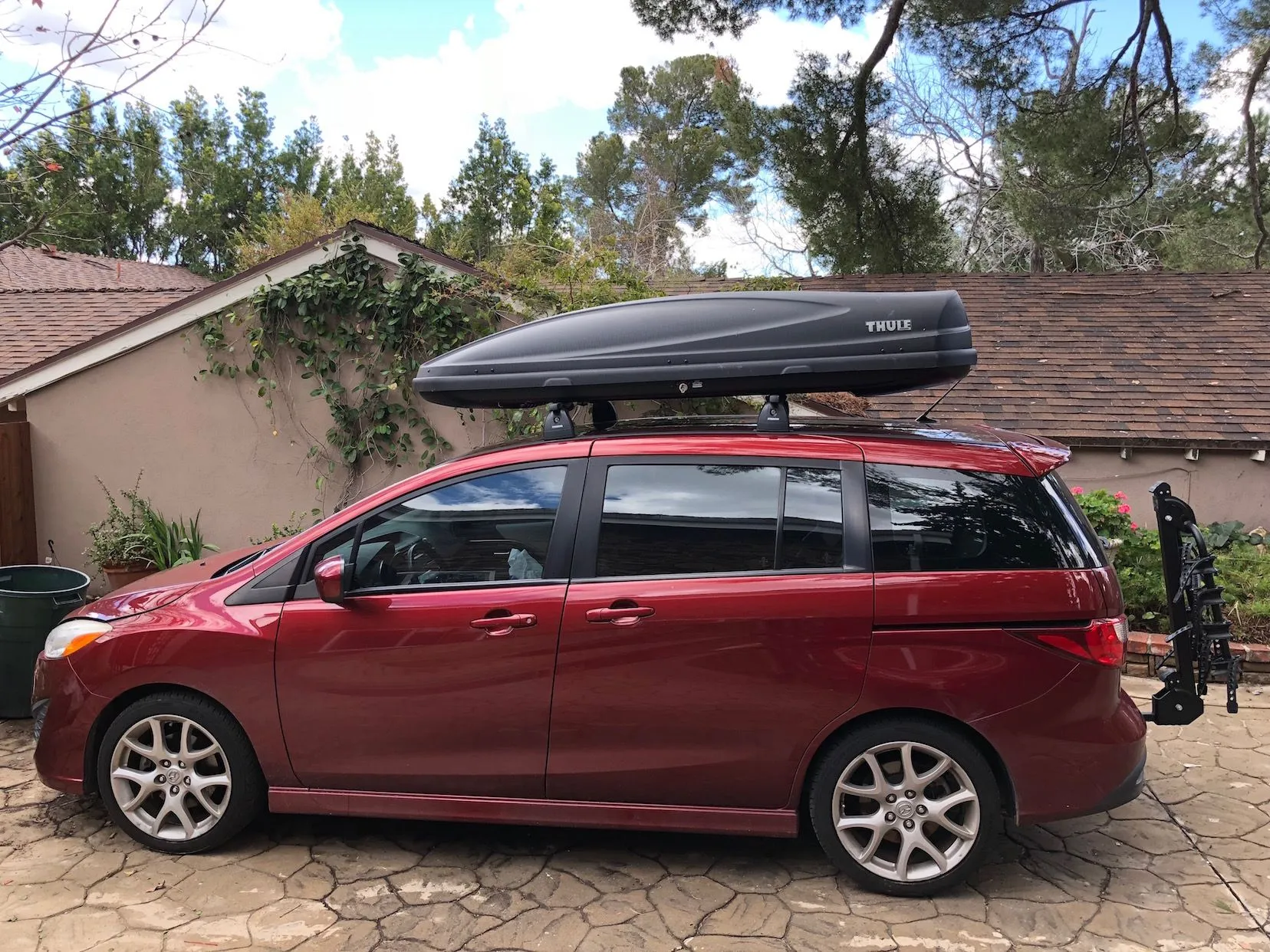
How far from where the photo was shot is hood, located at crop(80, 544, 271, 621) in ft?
12.3

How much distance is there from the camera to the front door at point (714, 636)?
327 centimetres

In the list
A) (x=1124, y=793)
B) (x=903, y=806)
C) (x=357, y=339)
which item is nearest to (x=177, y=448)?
(x=357, y=339)

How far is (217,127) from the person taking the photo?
38.4 meters

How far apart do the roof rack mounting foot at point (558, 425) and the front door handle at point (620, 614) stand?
771 millimetres

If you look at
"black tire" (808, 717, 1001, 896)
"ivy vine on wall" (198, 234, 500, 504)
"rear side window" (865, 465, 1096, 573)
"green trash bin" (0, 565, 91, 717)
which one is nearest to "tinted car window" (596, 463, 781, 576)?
"rear side window" (865, 465, 1096, 573)

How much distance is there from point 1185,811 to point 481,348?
12.7ft

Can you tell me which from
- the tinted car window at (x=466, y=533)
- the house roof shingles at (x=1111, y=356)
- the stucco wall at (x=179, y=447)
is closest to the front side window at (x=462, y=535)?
the tinted car window at (x=466, y=533)

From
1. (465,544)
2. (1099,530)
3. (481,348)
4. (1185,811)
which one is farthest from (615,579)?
(1099,530)

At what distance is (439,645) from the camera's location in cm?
342

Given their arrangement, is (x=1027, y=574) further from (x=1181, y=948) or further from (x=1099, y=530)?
(x=1099, y=530)

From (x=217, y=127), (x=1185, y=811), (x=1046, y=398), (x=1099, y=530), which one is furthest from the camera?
(x=217, y=127)

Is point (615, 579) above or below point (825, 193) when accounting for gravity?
below

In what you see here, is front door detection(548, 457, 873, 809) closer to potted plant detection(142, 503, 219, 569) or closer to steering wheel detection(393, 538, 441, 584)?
steering wheel detection(393, 538, 441, 584)

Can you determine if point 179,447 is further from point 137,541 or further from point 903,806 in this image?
point 903,806
